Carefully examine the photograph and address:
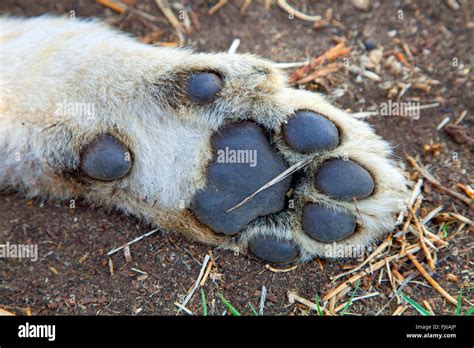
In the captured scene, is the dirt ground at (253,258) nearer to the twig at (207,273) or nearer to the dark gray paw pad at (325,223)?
the twig at (207,273)

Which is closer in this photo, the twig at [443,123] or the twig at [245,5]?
the twig at [443,123]

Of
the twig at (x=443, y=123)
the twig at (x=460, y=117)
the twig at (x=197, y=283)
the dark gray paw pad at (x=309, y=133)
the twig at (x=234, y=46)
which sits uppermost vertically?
the twig at (x=234, y=46)

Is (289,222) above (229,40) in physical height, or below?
below

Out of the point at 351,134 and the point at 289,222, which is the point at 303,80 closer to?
the point at 351,134

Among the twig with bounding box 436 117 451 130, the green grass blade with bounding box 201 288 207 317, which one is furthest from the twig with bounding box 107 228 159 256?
the twig with bounding box 436 117 451 130

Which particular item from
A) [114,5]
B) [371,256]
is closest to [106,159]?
[371,256]

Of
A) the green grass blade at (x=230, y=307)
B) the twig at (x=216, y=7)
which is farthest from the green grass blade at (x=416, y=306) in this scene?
the twig at (x=216, y=7)

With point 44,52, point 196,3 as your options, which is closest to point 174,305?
point 44,52
